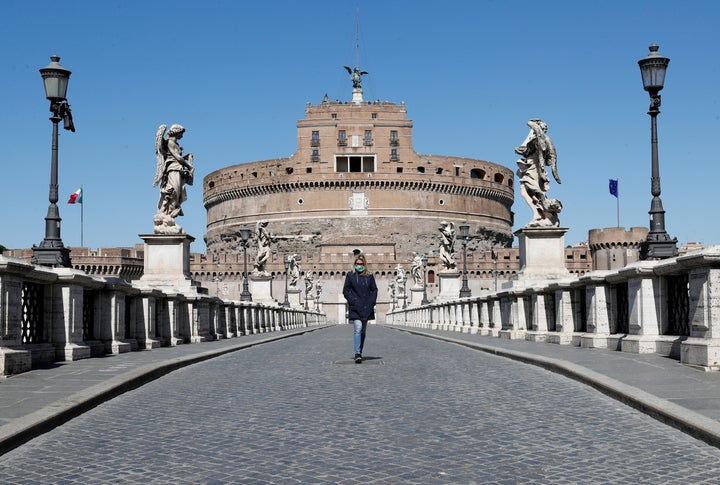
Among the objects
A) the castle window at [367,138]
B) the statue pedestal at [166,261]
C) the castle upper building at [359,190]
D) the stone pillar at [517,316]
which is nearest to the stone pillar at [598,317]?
the stone pillar at [517,316]

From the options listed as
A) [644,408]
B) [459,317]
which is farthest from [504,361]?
[459,317]

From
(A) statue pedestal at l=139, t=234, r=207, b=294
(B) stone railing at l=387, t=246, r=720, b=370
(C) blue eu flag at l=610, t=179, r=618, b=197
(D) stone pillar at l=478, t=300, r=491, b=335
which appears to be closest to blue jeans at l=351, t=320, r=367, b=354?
(B) stone railing at l=387, t=246, r=720, b=370

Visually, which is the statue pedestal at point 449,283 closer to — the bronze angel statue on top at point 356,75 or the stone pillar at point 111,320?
the stone pillar at point 111,320

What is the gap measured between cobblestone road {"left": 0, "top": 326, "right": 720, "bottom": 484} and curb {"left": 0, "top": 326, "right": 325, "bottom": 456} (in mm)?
82

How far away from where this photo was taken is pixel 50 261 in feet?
38.5

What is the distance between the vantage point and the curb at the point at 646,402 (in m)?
5.29

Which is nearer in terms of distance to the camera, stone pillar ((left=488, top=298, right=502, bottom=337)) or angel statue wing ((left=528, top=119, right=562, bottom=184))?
angel statue wing ((left=528, top=119, right=562, bottom=184))

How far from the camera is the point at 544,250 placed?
17234mm

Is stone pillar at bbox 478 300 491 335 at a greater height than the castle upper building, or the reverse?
the castle upper building

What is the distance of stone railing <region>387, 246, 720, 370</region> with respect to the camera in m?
8.19

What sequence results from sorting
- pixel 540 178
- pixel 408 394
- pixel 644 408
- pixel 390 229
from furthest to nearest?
pixel 390 229 < pixel 540 178 < pixel 408 394 < pixel 644 408

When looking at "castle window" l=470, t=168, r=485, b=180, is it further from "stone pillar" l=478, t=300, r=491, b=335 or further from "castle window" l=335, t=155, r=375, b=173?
"stone pillar" l=478, t=300, r=491, b=335

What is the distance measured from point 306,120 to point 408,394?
96.9 metres

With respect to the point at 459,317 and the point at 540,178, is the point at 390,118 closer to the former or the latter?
the point at 459,317
